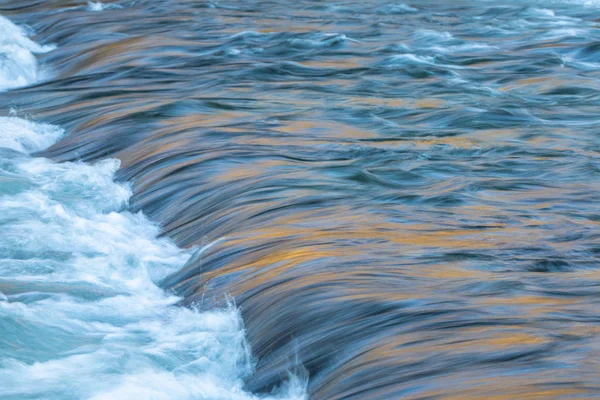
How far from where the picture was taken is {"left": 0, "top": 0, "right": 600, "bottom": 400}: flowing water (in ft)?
11.5

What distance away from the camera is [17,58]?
991 cm

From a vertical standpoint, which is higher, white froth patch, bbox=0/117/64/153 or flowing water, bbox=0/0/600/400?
flowing water, bbox=0/0/600/400

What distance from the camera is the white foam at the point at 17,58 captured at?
9320mm

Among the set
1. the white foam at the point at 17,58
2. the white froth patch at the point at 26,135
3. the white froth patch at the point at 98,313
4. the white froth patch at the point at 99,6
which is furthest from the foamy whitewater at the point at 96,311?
the white froth patch at the point at 99,6

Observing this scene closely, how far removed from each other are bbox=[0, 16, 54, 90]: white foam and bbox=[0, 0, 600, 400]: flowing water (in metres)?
0.15

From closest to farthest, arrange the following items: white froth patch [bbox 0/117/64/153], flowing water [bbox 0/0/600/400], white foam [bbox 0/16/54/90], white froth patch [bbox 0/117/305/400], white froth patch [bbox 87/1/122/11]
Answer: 1. flowing water [bbox 0/0/600/400]
2. white froth patch [bbox 0/117/305/400]
3. white froth patch [bbox 0/117/64/153]
4. white foam [bbox 0/16/54/90]
5. white froth patch [bbox 87/1/122/11]

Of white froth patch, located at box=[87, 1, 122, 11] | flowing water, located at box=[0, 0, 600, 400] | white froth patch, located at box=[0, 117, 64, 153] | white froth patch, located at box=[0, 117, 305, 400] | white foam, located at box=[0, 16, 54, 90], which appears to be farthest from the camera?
white froth patch, located at box=[87, 1, 122, 11]

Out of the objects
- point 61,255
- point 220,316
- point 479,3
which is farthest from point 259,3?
point 220,316

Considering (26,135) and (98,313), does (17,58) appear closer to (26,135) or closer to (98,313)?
(26,135)

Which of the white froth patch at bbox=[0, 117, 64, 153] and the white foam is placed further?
the white foam

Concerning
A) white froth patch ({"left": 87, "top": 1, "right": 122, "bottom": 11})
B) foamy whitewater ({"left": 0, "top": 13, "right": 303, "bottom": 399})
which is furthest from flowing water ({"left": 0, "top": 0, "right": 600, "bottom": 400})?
white froth patch ({"left": 87, "top": 1, "right": 122, "bottom": 11})

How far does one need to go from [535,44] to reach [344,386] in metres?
7.09

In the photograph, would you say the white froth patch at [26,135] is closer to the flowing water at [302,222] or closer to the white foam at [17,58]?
the flowing water at [302,222]

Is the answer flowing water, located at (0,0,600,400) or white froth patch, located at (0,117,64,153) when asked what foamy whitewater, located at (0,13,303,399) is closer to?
flowing water, located at (0,0,600,400)
